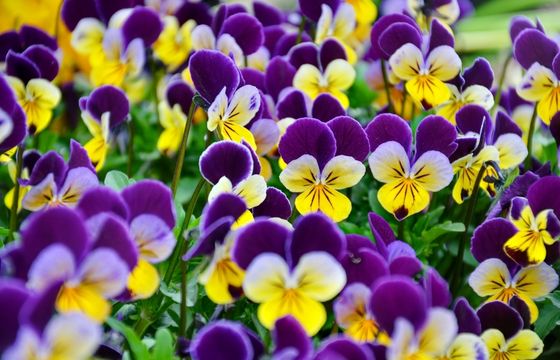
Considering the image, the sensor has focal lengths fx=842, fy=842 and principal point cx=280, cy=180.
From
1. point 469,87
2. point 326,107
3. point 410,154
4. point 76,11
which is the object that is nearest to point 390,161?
point 410,154

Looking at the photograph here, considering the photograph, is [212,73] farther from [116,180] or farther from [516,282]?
[516,282]

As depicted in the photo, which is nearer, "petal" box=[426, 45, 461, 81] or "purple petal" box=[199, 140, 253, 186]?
"purple petal" box=[199, 140, 253, 186]

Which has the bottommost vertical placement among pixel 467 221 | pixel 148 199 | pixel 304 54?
pixel 467 221

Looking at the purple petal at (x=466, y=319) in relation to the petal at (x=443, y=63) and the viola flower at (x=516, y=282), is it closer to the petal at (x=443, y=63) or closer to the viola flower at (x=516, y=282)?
the viola flower at (x=516, y=282)

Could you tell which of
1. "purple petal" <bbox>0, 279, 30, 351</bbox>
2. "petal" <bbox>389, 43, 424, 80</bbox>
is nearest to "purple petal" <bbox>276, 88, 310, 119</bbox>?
"petal" <bbox>389, 43, 424, 80</bbox>

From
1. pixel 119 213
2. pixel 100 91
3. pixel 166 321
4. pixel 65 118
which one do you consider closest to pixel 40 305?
pixel 119 213

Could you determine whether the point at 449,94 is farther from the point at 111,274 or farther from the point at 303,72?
the point at 111,274

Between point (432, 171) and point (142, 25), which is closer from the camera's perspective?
point (432, 171)

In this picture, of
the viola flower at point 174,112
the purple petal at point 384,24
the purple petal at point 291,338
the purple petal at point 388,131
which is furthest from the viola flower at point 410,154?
the viola flower at point 174,112

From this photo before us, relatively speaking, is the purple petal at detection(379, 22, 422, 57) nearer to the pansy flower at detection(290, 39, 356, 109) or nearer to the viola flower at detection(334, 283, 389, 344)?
the pansy flower at detection(290, 39, 356, 109)
